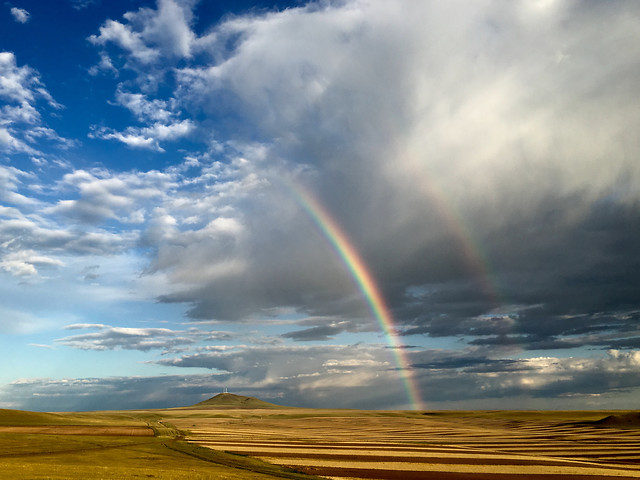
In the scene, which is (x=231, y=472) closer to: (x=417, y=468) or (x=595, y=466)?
(x=417, y=468)

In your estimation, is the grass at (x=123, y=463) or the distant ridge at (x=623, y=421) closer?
the grass at (x=123, y=463)

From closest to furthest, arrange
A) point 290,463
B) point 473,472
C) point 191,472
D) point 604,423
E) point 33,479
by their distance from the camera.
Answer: point 33,479
point 191,472
point 473,472
point 290,463
point 604,423

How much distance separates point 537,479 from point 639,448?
59.9m

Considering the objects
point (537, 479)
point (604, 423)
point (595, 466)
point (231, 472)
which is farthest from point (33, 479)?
point (604, 423)

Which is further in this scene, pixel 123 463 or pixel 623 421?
pixel 623 421

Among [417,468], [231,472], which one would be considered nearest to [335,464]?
[417,468]

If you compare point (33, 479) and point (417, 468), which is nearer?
point (33, 479)

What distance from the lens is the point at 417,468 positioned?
6028 cm

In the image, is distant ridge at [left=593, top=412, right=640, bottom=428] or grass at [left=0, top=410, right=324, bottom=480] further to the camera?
distant ridge at [left=593, top=412, right=640, bottom=428]

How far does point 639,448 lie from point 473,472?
60.9 meters

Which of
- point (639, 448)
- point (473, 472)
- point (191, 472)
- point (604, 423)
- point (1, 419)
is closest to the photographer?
point (191, 472)

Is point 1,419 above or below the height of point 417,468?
above

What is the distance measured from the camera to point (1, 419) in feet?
560

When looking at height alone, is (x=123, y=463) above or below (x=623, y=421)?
below
